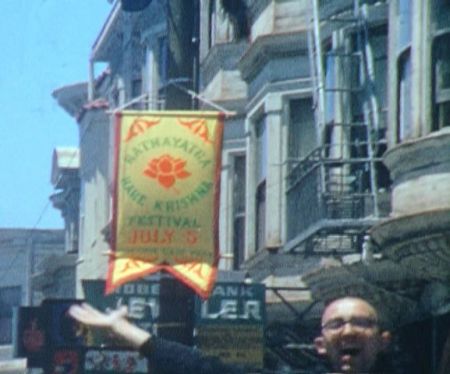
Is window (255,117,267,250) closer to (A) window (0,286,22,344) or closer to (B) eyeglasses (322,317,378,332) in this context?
(B) eyeglasses (322,317,378,332)

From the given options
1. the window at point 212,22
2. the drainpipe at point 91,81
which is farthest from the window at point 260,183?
the drainpipe at point 91,81

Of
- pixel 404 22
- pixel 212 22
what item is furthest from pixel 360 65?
pixel 212 22

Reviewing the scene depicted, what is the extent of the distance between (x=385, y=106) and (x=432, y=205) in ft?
11.5

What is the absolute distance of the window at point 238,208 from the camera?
1080 inches

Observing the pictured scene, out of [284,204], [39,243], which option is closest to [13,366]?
[39,243]

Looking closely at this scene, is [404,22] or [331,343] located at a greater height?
[404,22]

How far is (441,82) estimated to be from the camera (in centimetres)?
1677

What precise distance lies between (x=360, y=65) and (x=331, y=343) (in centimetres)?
1529

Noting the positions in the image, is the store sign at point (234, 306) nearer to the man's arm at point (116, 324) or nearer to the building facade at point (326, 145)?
the building facade at point (326, 145)

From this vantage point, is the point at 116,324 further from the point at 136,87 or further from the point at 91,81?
the point at 91,81

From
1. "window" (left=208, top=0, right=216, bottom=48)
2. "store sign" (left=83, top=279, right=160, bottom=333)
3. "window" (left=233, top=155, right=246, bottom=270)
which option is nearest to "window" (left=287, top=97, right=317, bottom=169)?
"window" (left=233, top=155, right=246, bottom=270)

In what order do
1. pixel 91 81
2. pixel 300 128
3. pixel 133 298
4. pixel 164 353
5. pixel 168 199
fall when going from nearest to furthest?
pixel 164 353 < pixel 168 199 < pixel 133 298 < pixel 300 128 < pixel 91 81

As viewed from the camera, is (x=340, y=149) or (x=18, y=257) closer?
(x=340, y=149)

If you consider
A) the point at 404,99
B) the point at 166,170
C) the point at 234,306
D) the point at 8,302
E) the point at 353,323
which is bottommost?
the point at 353,323
